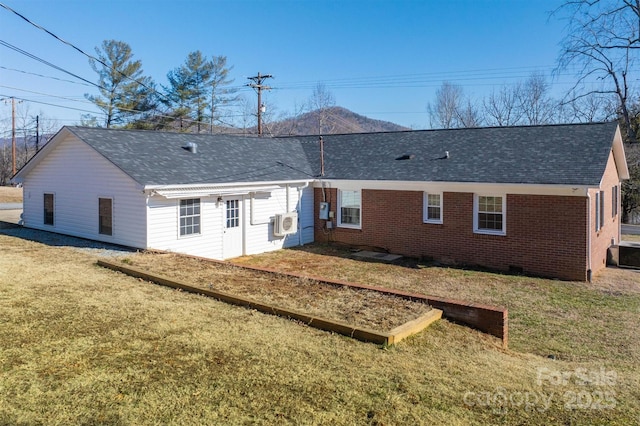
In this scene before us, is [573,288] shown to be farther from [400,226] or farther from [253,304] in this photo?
[253,304]

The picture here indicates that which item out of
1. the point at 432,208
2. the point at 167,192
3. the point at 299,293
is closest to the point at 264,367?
the point at 299,293

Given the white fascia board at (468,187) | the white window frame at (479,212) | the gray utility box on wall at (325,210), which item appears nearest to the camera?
the white fascia board at (468,187)

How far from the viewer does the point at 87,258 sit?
1202 cm

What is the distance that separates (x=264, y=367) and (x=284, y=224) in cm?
1181

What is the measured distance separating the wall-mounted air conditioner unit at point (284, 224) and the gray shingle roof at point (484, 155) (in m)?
2.29

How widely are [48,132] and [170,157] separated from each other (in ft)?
157

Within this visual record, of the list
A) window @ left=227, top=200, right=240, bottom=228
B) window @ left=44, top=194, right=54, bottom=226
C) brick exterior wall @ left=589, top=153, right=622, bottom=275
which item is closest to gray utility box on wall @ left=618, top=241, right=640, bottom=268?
brick exterior wall @ left=589, top=153, right=622, bottom=275

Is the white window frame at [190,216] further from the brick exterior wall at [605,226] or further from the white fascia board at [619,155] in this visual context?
the white fascia board at [619,155]

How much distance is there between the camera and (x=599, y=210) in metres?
15.0

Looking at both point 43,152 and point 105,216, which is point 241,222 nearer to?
point 105,216

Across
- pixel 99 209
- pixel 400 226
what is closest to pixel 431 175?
pixel 400 226

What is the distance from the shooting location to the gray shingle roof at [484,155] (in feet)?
44.9

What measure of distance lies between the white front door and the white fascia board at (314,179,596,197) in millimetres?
3922

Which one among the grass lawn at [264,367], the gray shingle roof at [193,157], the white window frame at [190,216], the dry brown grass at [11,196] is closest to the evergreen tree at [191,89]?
the dry brown grass at [11,196]
